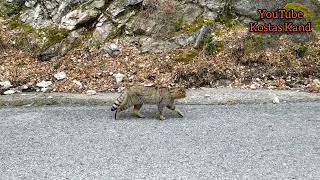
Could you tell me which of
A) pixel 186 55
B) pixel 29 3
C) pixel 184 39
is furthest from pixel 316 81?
pixel 29 3

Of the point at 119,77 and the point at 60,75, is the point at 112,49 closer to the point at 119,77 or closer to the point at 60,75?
the point at 119,77

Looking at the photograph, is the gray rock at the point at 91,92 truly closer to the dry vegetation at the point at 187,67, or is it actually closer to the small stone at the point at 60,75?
the dry vegetation at the point at 187,67

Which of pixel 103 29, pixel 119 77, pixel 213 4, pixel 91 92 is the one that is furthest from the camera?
pixel 213 4

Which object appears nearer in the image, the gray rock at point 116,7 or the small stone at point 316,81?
the small stone at point 316,81

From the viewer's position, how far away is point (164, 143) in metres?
8.04

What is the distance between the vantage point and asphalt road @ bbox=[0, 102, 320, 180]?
6855 millimetres

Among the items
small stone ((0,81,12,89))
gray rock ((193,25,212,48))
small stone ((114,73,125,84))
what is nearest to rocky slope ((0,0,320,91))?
gray rock ((193,25,212,48))

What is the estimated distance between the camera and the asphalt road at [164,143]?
6855 mm

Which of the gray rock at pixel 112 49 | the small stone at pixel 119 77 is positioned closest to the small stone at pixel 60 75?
the small stone at pixel 119 77

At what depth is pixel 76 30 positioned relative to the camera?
45.3 feet

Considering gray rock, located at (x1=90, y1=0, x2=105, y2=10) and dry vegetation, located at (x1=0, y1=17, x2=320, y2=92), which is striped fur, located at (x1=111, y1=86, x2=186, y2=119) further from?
gray rock, located at (x1=90, y1=0, x2=105, y2=10)

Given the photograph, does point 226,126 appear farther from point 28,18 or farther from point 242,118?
point 28,18

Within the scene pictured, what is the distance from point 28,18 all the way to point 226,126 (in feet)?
28.2

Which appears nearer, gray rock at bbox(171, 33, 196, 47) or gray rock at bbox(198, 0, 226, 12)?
gray rock at bbox(171, 33, 196, 47)
